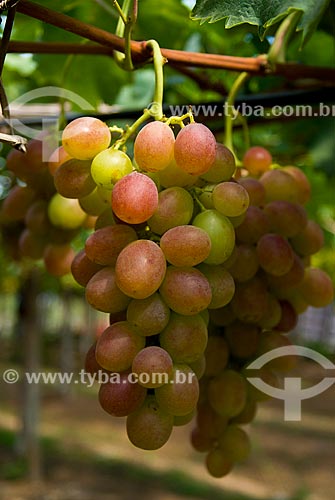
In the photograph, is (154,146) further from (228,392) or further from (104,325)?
(104,325)

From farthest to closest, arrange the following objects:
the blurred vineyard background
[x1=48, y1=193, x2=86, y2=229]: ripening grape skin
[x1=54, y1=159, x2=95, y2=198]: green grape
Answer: the blurred vineyard background
[x1=48, y1=193, x2=86, y2=229]: ripening grape skin
[x1=54, y1=159, x2=95, y2=198]: green grape

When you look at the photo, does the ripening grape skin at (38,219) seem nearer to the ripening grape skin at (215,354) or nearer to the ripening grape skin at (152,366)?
the ripening grape skin at (215,354)

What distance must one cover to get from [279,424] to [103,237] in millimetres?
7419

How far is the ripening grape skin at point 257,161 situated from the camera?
30.6 inches

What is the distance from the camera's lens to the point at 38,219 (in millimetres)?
861

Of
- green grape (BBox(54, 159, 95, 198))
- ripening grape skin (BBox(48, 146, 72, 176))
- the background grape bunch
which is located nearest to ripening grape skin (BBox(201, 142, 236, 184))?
the background grape bunch

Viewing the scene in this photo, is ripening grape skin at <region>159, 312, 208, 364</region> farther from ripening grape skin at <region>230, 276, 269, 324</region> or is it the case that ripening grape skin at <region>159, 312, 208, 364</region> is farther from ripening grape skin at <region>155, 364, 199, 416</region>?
ripening grape skin at <region>230, 276, 269, 324</region>

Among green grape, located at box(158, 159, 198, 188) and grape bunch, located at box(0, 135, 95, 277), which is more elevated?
green grape, located at box(158, 159, 198, 188)

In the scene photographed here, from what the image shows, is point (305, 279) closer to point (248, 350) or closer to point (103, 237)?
point (248, 350)

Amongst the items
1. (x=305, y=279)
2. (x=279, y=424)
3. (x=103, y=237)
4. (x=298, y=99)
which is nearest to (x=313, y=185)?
(x=298, y=99)

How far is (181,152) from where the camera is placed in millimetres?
502

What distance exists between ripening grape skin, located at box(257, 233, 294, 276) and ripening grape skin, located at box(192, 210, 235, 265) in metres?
0.12

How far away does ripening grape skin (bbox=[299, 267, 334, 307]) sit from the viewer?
770 mm

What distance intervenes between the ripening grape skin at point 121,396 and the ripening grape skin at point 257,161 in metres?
0.36
